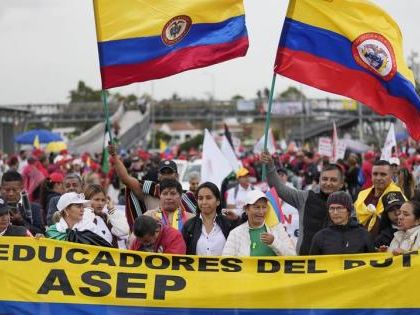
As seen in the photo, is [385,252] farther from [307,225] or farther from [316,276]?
[307,225]

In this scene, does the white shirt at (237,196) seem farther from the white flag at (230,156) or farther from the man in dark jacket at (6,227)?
the man in dark jacket at (6,227)

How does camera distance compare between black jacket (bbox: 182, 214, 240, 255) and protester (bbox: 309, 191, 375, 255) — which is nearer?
protester (bbox: 309, 191, 375, 255)

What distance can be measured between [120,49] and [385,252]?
3523 millimetres

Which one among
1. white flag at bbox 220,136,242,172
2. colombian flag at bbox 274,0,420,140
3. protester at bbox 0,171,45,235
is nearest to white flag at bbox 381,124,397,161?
white flag at bbox 220,136,242,172

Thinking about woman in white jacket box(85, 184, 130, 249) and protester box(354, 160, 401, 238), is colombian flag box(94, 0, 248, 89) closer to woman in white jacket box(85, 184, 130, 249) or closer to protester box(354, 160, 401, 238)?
woman in white jacket box(85, 184, 130, 249)

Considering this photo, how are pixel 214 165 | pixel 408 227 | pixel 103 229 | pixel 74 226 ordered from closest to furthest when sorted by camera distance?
pixel 408 227, pixel 74 226, pixel 103 229, pixel 214 165

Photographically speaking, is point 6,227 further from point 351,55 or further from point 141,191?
point 351,55

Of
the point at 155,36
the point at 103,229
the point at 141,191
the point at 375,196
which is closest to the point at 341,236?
the point at 375,196

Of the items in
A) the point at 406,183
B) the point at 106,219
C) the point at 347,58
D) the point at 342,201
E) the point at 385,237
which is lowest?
the point at 385,237

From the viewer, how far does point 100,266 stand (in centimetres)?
738

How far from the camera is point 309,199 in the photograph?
28.5 ft

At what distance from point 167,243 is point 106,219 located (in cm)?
148

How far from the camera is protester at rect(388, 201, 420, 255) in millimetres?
7812

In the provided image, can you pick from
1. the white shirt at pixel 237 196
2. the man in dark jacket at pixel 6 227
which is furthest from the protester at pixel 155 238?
the white shirt at pixel 237 196
